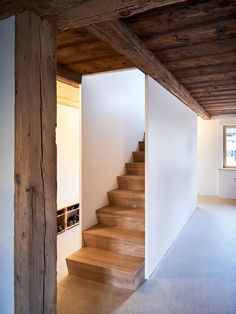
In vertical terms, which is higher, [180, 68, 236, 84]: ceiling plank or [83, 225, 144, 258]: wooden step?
[180, 68, 236, 84]: ceiling plank

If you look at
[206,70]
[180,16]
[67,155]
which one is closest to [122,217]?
[67,155]

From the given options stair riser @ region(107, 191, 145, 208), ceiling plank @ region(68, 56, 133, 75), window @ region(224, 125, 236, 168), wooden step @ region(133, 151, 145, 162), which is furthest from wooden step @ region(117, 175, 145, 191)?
window @ region(224, 125, 236, 168)

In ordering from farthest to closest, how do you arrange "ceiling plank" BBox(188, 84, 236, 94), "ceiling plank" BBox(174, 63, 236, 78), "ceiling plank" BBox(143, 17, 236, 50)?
"ceiling plank" BBox(188, 84, 236, 94) < "ceiling plank" BBox(174, 63, 236, 78) < "ceiling plank" BBox(143, 17, 236, 50)

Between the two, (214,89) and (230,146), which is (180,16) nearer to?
(214,89)

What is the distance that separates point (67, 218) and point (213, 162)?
14.9 ft

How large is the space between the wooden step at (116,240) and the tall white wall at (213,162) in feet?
15.2

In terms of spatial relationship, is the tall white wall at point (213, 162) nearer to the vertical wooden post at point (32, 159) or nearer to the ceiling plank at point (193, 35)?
the ceiling plank at point (193, 35)

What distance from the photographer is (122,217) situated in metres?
3.25

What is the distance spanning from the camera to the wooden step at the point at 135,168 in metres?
3.91

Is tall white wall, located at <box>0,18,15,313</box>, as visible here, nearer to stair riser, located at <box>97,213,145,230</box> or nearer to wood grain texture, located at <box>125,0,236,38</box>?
wood grain texture, located at <box>125,0,236,38</box>

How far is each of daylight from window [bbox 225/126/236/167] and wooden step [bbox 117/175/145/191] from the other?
170 inches

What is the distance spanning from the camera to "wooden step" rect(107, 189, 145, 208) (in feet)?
11.4

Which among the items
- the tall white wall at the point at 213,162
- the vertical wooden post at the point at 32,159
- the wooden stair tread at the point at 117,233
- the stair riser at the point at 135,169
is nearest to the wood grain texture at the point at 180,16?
the vertical wooden post at the point at 32,159

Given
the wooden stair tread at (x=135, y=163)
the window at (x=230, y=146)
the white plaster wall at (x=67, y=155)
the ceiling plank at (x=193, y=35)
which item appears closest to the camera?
the ceiling plank at (x=193, y=35)
